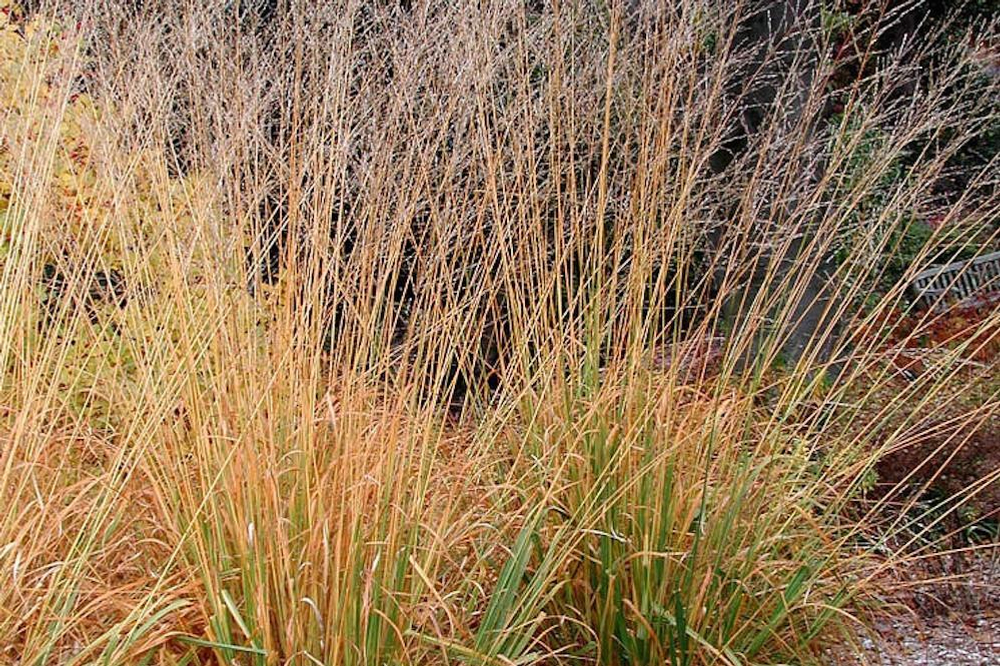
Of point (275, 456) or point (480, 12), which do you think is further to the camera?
point (480, 12)

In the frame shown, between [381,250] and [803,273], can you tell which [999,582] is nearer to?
[803,273]

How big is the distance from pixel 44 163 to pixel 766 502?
1.91 metres

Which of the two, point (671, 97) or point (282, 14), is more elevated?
point (282, 14)

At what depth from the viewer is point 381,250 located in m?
2.61

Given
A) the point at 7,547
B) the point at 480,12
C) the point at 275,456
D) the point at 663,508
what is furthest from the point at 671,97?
the point at 7,547

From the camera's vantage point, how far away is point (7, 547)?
193 centimetres

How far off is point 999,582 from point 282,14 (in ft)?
9.65

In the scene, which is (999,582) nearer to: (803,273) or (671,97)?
(803,273)

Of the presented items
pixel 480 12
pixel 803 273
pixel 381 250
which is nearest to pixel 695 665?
pixel 803 273

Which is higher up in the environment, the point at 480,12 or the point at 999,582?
the point at 480,12

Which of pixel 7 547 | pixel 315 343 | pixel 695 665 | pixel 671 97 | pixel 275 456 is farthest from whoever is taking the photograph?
pixel 671 97

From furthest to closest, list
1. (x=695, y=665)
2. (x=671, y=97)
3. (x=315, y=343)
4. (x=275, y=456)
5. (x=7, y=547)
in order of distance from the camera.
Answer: (x=671, y=97), (x=695, y=665), (x=315, y=343), (x=275, y=456), (x=7, y=547)

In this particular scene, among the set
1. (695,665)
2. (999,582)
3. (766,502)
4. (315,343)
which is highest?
(315,343)

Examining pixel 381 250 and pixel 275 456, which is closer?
pixel 275 456
